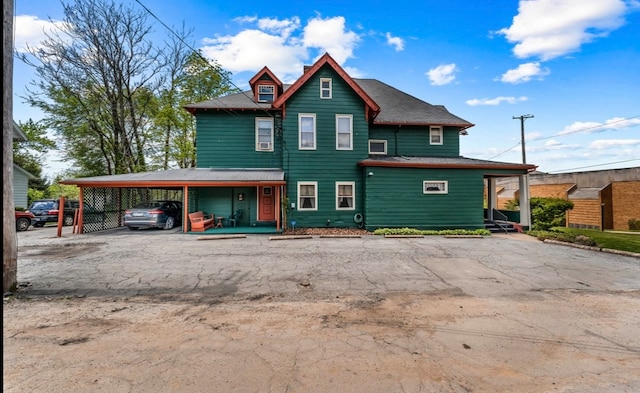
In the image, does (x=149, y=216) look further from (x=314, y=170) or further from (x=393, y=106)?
(x=393, y=106)

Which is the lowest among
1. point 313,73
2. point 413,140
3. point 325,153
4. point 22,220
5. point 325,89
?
point 22,220

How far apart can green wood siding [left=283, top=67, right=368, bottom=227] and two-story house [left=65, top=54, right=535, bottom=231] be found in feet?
0.16

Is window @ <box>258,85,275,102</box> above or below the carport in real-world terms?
above

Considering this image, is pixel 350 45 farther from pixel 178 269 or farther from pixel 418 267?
pixel 178 269

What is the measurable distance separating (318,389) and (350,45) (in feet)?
54.5

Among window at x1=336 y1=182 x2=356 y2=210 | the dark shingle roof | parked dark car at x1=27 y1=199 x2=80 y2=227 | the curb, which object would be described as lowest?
the curb

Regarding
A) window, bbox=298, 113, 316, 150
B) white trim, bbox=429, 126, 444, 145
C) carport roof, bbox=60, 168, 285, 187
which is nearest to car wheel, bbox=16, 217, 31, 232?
carport roof, bbox=60, 168, 285, 187

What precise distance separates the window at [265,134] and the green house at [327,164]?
2.0 inches

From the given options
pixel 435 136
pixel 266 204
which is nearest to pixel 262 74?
pixel 266 204

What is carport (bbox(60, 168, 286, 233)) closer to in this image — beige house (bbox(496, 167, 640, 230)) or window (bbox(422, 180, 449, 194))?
window (bbox(422, 180, 449, 194))

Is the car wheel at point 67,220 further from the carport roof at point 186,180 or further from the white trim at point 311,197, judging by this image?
the white trim at point 311,197

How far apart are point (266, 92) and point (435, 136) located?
9.70 metres

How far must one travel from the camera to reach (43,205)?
18.4 m

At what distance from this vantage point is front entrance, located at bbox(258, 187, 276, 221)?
16031mm
